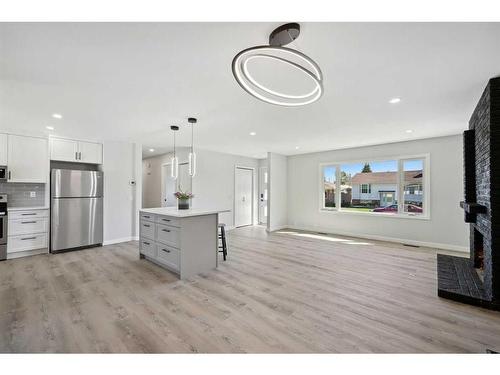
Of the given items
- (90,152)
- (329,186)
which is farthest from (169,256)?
(329,186)

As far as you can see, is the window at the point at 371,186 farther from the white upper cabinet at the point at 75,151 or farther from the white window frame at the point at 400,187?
the white upper cabinet at the point at 75,151

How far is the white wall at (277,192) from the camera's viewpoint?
265 inches

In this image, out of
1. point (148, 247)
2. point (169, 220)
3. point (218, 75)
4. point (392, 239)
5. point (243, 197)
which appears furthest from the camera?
point (243, 197)

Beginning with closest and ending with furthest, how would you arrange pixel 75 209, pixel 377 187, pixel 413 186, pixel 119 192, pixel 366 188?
1. pixel 75 209
2. pixel 413 186
3. pixel 119 192
4. pixel 377 187
5. pixel 366 188

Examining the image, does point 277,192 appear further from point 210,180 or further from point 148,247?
point 148,247

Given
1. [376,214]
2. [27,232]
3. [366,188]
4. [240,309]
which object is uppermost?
[366,188]

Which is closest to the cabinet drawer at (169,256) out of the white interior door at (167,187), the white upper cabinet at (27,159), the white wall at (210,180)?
the white wall at (210,180)

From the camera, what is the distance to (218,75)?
86.5 inches

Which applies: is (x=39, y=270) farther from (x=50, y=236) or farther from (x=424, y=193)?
(x=424, y=193)

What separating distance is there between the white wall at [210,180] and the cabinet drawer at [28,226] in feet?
10.3

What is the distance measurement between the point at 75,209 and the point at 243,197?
15.1ft
